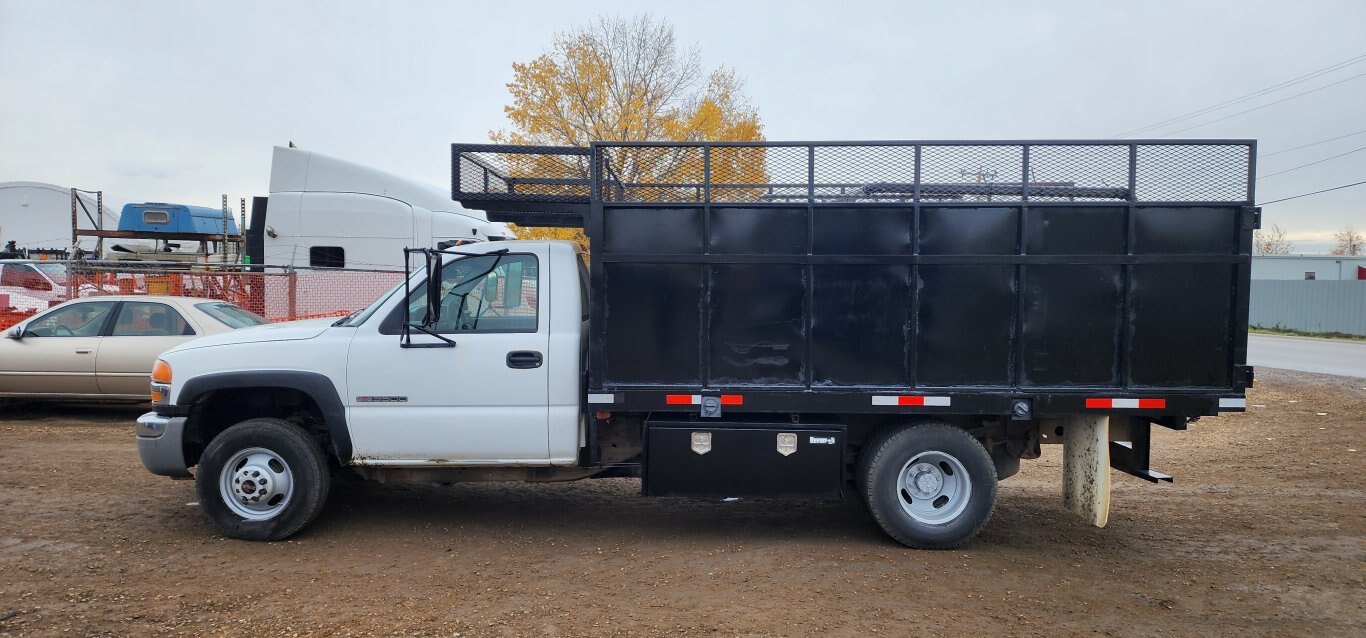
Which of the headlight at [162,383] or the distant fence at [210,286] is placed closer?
the headlight at [162,383]

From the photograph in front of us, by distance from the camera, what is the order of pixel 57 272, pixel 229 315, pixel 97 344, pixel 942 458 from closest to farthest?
1. pixel 942 458
2. pixel 97 344
3. pixel 229 315
4. pixel 57 272

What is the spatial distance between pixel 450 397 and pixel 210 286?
35.9ft

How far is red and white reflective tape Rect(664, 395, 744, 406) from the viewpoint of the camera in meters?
5.53

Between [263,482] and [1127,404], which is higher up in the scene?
[1127,404]

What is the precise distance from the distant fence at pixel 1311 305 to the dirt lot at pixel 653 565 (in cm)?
3775

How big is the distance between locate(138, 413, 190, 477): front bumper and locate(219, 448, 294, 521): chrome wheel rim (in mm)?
334

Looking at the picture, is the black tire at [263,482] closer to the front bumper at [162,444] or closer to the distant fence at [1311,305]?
the front bumper at [162,444]

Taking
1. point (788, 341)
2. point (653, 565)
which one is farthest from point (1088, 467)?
point (653, 565)

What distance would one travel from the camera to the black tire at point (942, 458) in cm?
560

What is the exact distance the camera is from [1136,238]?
540 cm

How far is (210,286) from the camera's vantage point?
1441 centimetres

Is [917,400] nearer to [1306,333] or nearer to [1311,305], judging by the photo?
[1306,333]

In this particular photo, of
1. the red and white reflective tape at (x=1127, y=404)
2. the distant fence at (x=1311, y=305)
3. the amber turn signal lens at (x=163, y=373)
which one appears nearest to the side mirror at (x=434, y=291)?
the amber turn signal lens at (x=163, y=373)

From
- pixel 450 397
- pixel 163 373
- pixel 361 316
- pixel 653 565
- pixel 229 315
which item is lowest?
pixel 653 565
